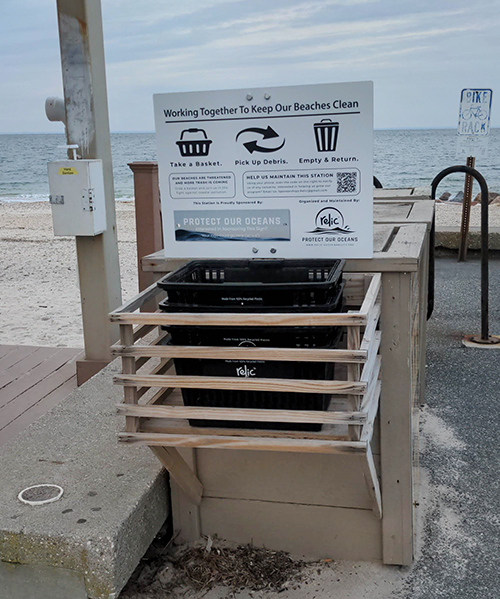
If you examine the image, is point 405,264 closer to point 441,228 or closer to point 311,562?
point 311,562

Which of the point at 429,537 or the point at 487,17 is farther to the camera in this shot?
the point at 487,17

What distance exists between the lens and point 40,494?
2.17 metres

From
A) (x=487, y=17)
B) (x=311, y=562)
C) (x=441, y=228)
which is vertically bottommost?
(x=311, y=562)

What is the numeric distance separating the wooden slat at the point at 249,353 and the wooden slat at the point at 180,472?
0.40 m

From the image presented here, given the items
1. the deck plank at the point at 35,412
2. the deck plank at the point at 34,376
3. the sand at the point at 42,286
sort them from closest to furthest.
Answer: the deck plank at the point at 35,412
the deck plank at the point at 34,376
the sand at the point at 42,286

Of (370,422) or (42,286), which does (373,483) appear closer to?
(370,422)

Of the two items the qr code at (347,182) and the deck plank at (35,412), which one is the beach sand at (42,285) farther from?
the qr code at (347,182)

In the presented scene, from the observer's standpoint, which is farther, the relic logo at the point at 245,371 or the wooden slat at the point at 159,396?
the wooden slat at the point at 159,396

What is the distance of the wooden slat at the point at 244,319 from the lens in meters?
1.64

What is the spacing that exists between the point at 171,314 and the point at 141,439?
1.17ft

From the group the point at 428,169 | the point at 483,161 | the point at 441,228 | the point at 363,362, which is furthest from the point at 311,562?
the point at 483,161

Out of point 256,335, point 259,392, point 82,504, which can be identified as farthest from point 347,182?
point 82,504

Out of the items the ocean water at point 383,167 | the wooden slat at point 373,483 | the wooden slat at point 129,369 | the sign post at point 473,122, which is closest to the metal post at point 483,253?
the sign post at point 473,122

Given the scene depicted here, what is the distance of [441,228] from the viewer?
834cm
